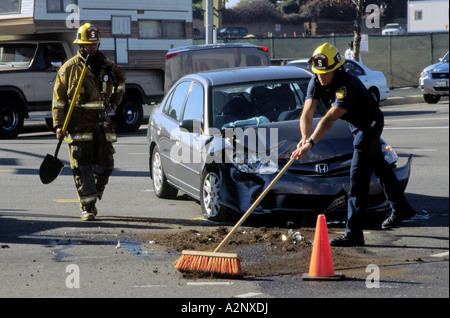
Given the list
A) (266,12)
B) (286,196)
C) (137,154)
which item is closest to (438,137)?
(137,154)

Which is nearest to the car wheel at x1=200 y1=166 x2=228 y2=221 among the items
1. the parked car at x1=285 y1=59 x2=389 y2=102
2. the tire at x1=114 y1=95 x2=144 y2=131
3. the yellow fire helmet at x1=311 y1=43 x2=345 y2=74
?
the yellow fire helmet at x1=311 y1=43 x2=345 y2=74

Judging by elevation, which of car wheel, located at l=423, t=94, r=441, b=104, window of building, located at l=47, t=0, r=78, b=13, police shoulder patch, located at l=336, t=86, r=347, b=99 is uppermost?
window of building, located at l=47, t=0, r=78, b=13

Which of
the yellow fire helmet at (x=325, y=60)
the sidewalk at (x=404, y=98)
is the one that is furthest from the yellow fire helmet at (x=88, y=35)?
the sidewalk at (x=404, y=98)

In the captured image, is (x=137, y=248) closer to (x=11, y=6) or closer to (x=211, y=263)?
(x=211, y=263)

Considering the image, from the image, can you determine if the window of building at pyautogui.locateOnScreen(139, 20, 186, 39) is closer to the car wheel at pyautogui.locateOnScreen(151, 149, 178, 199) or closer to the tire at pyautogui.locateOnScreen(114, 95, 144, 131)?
the tire at pyautogui.locateOnScreen(114, 95, 144, 131)

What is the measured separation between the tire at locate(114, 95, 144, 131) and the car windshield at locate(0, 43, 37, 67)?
244cm

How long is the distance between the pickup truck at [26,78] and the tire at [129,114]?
1.75 metres

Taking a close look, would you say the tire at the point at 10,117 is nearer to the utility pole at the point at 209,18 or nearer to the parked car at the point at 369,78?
the utility pole at the point at 209,18

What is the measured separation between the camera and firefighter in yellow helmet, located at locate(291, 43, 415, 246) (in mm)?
7148

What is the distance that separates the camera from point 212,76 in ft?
32.3

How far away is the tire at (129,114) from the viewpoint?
20.2m

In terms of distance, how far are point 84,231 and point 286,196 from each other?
208cm

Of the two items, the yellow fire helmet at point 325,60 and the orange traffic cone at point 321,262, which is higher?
the yellow fire helmet at point 325,60

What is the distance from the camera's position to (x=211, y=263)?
6375 millimetres
